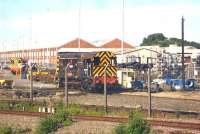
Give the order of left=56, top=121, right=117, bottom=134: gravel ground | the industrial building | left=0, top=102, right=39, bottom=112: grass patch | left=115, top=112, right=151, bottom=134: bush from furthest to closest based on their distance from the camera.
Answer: the industrial building < left=0, top=102, right=39, bottom=112: grass patch < left=56, top=121, right=117, bottom=134: gravel ground < left=115, top=112, right=151, bottom=134: bush

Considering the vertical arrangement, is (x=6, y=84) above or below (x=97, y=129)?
above

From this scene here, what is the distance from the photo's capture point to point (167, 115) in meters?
20.4

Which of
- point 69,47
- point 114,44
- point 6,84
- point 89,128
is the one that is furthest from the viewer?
point 114,44

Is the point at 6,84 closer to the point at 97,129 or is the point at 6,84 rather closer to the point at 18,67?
the point at 18,67

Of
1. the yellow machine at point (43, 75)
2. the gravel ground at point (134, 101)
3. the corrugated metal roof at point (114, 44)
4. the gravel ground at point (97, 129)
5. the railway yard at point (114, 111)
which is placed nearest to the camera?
the gravel ground at point (97, 129)

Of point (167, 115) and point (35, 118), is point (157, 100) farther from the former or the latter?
point (35, 118)

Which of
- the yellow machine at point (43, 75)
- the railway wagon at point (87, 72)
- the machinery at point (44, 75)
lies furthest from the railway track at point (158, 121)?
the yellow machine at point (43, 75)

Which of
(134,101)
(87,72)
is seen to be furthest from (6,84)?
(134,101)

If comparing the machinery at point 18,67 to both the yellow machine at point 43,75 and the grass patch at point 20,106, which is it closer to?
the yellow machine at point 43,75

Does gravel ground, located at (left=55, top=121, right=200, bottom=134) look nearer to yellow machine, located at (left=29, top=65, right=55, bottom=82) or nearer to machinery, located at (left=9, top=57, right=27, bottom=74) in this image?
yellow machine, located at (left=29, top=65, right=55, bottom=82)

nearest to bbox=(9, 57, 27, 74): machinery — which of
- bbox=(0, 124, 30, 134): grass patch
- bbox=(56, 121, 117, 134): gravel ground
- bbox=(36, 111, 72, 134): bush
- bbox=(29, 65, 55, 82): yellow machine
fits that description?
bbox=(29, 65, 55, 82): yellow machine

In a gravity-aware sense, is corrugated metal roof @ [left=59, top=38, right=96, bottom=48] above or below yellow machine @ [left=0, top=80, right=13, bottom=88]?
above

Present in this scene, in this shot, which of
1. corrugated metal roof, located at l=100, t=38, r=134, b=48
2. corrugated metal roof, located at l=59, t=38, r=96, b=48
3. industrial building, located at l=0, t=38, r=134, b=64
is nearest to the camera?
industrial building, located at l=0, t=38, r=134, b=64

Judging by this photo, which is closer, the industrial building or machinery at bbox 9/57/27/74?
machinery at bbox 9/57/27/74
